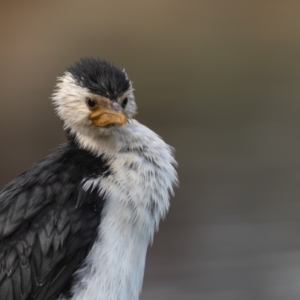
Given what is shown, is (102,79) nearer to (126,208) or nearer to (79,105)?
(79,105)

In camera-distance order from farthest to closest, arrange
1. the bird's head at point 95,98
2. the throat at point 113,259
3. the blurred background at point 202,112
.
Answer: the blurred background at point 202,112
the bird's head at point 95,98
the throat at point 113,259

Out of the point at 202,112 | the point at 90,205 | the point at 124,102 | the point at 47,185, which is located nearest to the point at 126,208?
the point at 90,205

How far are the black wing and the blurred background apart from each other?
2.06 meters

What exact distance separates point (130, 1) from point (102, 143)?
5995mm

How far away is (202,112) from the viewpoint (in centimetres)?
795

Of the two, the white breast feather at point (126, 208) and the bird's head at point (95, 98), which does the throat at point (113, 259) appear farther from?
the bird's head at point (95, 98)

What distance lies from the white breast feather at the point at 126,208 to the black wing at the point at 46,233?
0.05m

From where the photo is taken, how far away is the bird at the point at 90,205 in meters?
3.38

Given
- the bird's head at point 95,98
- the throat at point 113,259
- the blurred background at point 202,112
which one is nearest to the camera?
the throat at point 113,259

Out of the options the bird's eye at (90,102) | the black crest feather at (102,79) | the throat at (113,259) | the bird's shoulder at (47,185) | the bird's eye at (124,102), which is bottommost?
the throat at (113,259)

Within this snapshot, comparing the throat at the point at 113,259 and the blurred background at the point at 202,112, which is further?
the blurred background at the point at 202,112

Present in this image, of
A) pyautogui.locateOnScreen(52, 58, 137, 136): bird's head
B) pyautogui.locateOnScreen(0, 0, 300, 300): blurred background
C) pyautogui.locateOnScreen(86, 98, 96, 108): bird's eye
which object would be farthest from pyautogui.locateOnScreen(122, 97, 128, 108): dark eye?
pyautogui.locateOnScreen(0, 0, 300, 300): blurred background

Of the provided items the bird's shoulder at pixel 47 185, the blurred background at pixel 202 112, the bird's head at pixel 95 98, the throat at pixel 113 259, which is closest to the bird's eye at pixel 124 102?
the bird's head at pixel 95 98

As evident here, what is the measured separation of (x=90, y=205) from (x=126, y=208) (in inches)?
5.8
